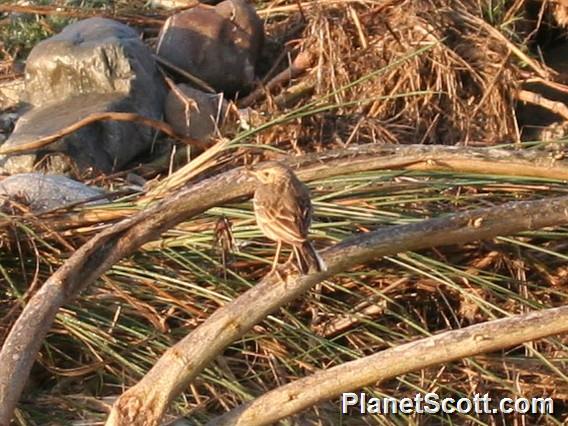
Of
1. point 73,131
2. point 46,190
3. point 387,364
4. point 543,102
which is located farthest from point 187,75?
point 387,364

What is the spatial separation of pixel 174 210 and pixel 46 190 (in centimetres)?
176

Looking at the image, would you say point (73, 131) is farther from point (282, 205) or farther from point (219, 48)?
point (282, 205)

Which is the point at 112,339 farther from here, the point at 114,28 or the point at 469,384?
the point at 114,28

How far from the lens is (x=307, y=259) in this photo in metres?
3.32

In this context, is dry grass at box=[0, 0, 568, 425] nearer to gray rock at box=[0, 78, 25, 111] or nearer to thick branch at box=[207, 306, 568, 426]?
thick branch at box=[207, 306, 568, 426]

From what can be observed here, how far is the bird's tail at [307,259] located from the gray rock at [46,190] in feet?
5.89

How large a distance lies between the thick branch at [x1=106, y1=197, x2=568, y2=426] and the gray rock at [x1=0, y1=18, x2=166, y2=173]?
364cm

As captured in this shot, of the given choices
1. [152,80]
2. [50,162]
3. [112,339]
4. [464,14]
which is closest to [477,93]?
[464,14]

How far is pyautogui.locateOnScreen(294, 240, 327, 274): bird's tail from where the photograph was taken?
3.30m

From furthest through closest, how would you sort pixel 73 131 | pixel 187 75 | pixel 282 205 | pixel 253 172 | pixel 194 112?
1. pixel 187 75
2. pixel 194 112
3. pixel 73 131
4. pixel 253 172
5. pixel 282 205

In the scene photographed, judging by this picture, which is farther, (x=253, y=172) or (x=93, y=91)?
(x=93, y=91)

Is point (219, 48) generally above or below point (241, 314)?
below

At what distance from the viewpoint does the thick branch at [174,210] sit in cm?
332

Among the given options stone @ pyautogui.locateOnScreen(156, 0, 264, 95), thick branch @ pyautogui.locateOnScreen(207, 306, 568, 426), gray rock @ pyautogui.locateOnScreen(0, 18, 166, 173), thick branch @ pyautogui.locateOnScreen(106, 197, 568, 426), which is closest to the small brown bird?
thick branch @ pyautogui.locateOnScreen(106, 197, 568, 426)
